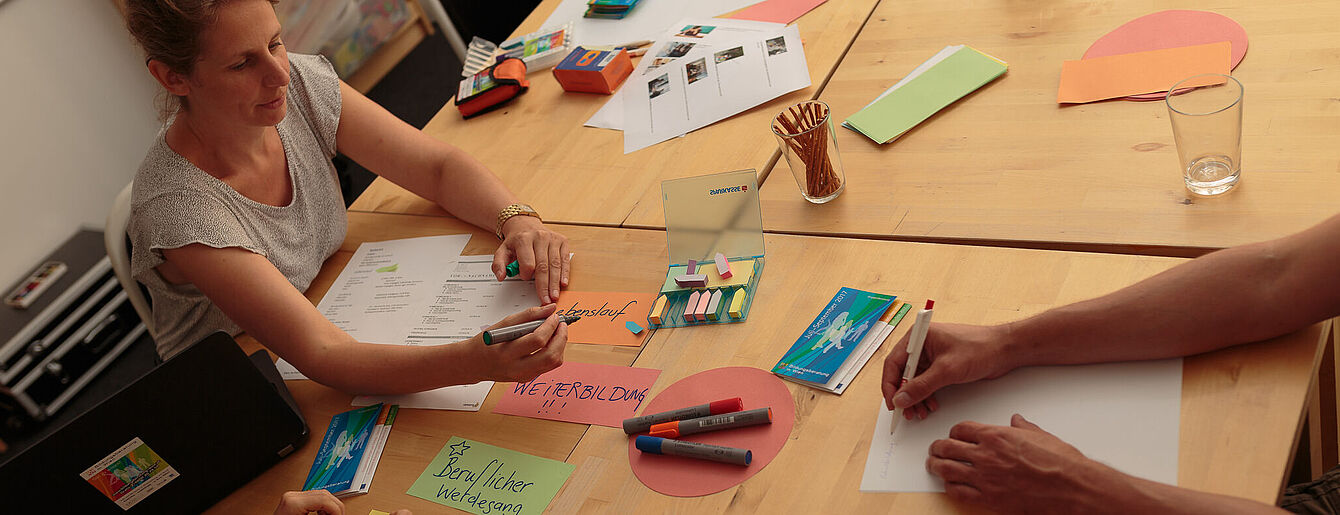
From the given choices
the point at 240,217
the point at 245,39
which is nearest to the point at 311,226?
the point at 240,217

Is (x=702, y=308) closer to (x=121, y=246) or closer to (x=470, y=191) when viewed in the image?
(x=470, y=191)

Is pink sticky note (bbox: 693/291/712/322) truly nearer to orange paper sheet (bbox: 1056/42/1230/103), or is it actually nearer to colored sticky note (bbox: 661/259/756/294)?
colored sticky note (bbox: 661/259/756/294)

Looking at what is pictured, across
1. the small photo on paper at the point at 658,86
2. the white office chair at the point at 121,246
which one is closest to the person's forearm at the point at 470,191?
the small photo on paper at the point at 658,86

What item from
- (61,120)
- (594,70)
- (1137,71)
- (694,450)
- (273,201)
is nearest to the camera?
(694,450)

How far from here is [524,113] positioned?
195cm

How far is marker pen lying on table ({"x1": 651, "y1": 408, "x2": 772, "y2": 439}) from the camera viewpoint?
108 cm

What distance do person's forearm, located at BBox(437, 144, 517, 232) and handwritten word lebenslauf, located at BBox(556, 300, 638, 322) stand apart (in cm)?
29

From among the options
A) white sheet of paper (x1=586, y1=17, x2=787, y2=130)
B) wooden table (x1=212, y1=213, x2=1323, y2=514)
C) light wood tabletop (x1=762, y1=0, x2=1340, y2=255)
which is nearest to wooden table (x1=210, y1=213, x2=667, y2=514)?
wooden table (x1=212, y1=213, x2=1323, y2=514)

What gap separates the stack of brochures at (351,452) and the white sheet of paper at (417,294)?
147 millimetres

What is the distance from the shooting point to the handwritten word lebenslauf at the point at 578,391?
119cm

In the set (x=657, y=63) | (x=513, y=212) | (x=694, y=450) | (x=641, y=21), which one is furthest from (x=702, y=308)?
(x=641, y=21)

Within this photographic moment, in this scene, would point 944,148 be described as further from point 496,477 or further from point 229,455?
point 229,455

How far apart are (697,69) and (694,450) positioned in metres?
0.94

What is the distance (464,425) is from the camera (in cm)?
126
